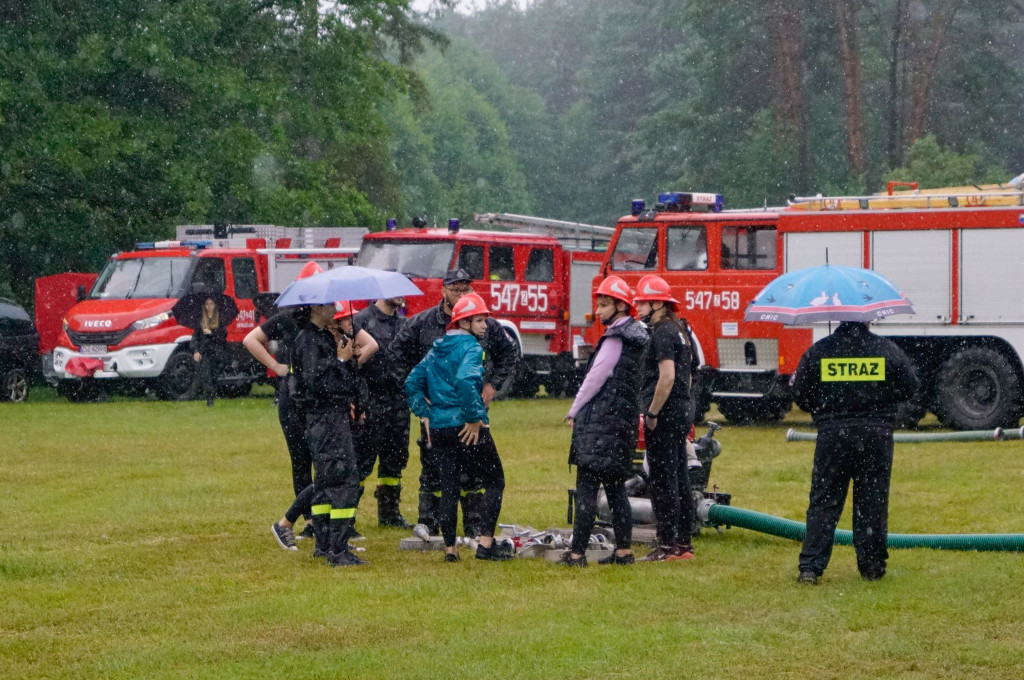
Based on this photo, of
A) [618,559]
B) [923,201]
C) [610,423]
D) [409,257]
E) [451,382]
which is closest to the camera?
[610,423]

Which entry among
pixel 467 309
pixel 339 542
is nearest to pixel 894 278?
pixel 467 309

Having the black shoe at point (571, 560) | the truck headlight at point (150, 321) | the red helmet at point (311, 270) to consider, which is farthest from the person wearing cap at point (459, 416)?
the truck headlight at point (150, 321)

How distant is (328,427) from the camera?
10.1m

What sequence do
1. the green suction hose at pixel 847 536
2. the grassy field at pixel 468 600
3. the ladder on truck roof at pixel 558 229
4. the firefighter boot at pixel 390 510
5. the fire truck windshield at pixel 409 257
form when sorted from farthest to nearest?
the ladder on truck roof at pixel 558 229
the fire truck windshield at pixel 409 257
the firefighter boot at pixel 390 510
the green suction hose at pixel 847 536
the grassy field at pixel 468 600

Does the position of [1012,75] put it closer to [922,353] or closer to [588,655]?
[922,353]

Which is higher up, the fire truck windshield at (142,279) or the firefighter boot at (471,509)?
the fire truck windshield at (142,279)

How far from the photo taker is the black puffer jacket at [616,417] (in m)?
Answer: 9.86

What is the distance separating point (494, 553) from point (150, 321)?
15484 millimetres

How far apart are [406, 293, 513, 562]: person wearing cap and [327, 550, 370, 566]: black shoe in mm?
555

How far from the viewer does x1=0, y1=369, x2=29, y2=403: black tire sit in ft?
83.5

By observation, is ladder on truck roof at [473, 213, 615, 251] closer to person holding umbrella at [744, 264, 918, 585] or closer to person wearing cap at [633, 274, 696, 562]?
person wearing cap at [633, 274, 696, 562]

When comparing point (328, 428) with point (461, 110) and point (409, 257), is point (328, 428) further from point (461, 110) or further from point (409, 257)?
point (461, 110)

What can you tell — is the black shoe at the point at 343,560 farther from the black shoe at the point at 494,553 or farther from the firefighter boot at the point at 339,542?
the black shoe at the point at 494,553

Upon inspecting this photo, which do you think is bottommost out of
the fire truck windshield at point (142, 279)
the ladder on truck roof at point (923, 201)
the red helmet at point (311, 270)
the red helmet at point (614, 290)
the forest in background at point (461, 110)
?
the fire truck windshield at point (142, 279)
